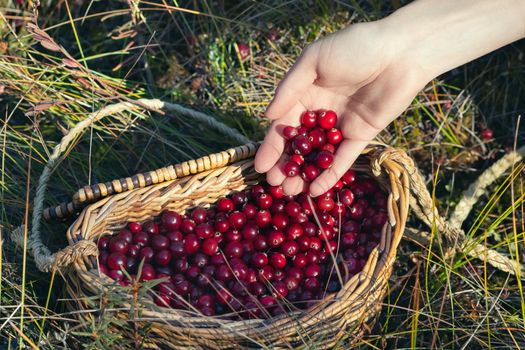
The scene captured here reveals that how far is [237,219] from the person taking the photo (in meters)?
3.62

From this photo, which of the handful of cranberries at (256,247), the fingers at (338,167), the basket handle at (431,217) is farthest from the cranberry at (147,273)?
the basket handle at (431,217)

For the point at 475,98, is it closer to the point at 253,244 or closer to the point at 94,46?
the point at 253,244

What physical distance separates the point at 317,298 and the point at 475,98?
2.27 meters

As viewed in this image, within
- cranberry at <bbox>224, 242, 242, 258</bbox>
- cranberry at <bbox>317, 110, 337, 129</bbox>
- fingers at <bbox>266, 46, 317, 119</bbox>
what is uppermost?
fingers at <bbox>266, 46, 317, 119</bbox>

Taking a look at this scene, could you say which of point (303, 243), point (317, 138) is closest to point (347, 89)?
point (317, 138)

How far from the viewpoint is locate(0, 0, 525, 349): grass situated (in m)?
3.89

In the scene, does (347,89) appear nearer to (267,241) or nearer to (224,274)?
(267,241)

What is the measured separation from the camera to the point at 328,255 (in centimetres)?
356

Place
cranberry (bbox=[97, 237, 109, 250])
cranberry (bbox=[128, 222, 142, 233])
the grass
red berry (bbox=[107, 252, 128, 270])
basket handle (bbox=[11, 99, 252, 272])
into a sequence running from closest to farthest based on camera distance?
basket handle (bbox=[11, 99, 252, 272]) → red berry (bbox=[107, 252, 128, 270]) → cranberry (bbox=[97, 237, 109, 250]) → cranberry (bbox=[128, 222, 142, 233]) → the grass

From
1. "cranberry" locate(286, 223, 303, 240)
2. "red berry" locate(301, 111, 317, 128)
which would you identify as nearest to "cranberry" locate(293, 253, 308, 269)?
"cranberry" locate(286, 223, 303, 240)

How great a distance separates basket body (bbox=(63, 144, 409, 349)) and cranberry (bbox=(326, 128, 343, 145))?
0.60 ft

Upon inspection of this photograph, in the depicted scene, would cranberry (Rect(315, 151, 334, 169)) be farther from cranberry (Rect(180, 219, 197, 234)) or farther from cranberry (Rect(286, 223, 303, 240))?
cranberry (Rect(180, 219, 197, 234))

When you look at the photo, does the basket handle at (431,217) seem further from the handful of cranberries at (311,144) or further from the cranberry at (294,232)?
the cranberry at (294,232)

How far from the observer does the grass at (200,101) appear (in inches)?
153
